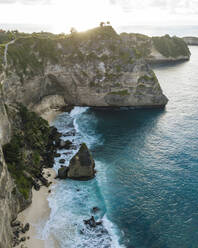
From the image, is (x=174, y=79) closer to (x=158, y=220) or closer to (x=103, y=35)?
(x=103, y=35)

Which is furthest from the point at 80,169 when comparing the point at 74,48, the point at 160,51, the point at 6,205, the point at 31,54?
the point at 160,51

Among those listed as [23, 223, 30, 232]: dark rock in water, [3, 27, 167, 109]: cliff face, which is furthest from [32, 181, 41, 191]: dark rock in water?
[3, 27, 167, 109]: cliff face

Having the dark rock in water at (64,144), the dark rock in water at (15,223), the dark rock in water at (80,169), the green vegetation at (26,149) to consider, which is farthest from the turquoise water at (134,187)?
the green vegetation at (26,149)

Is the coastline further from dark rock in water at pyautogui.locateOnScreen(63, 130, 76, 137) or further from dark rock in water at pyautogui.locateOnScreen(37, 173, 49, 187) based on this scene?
dark rock in water at pyautogui.locateOnScreen(63, 130, 76, 137)

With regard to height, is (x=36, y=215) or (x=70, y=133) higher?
(x=70, y=133)

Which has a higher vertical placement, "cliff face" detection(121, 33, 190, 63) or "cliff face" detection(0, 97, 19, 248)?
"cliff face" detection(121, 33, 190, 63)

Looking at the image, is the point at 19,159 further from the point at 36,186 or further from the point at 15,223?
the point at 15,223

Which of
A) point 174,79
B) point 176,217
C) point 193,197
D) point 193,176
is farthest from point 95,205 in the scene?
point 174,79
